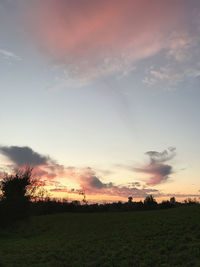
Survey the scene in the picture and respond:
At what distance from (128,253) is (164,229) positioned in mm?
7806

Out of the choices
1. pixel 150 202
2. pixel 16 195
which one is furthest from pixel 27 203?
pixel 150 202

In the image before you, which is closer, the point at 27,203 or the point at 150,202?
the point at 27,203

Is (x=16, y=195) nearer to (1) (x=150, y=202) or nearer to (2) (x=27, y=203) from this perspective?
(2) (x=27, y=203)

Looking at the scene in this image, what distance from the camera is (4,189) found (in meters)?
57.8

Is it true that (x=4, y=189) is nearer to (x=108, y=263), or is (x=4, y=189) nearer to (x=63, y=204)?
(x=63, y=204)

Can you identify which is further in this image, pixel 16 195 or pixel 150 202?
pixel 150 202

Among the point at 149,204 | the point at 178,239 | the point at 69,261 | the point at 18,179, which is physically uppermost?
the point at 18,179

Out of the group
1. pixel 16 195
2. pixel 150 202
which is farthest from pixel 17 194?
pixel 150 202

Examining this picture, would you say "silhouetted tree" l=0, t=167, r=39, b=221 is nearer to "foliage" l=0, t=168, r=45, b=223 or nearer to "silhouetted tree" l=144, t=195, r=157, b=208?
"foliage" l=0, t=168, r=45, b=223

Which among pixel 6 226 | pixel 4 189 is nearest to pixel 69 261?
pixel 6 226

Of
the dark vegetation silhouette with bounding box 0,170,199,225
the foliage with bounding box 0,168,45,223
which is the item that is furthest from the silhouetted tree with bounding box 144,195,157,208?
the foliage with bounding box 0,168,45,223

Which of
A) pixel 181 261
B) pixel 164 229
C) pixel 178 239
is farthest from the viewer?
pixel 164 229

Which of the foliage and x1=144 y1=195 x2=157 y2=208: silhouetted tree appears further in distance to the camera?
x1=144 y1=195 x2=157 y2=208: silhouetted tree

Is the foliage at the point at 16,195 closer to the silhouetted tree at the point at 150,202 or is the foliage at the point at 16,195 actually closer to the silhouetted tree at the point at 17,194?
the silhouetted tree at the point at 17,194
